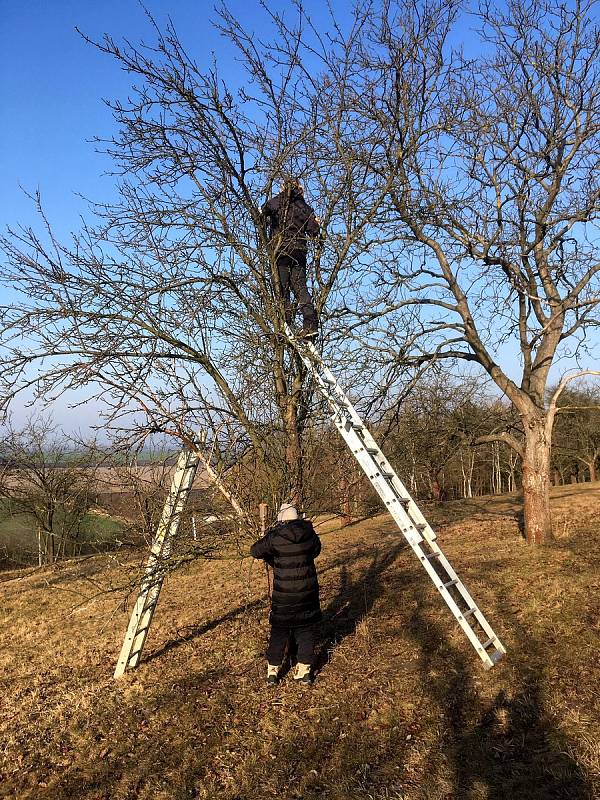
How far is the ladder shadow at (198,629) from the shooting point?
747 cm

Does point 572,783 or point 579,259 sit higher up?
point 579,259

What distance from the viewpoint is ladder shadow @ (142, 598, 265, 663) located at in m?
7.47

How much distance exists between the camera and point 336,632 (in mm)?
6949

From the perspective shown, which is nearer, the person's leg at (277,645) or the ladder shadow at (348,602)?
the person's leg at (277,645)

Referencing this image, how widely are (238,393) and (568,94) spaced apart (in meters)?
7.50

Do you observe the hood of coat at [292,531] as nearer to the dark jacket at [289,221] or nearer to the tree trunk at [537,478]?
the dark jacket at [289,221]

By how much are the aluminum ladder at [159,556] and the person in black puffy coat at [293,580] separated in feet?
3.64

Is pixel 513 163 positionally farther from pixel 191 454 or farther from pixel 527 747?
pixel 527 747

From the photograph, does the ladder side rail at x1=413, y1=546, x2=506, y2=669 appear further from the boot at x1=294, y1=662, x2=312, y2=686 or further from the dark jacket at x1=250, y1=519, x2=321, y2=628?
the boot at x1=294, y1=662, x2=312, y2=686

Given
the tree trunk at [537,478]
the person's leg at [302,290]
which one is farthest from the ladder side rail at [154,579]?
the tree trunk at [537,478]

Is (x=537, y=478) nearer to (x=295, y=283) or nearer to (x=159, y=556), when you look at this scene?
(x=295, y=283)

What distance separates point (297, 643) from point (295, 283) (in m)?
3.67

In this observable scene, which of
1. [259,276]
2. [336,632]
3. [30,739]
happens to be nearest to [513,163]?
[259,276]

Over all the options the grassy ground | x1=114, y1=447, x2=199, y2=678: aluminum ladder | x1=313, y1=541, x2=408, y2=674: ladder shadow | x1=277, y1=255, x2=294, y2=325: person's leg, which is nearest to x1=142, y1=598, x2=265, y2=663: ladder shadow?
the grassy ground
